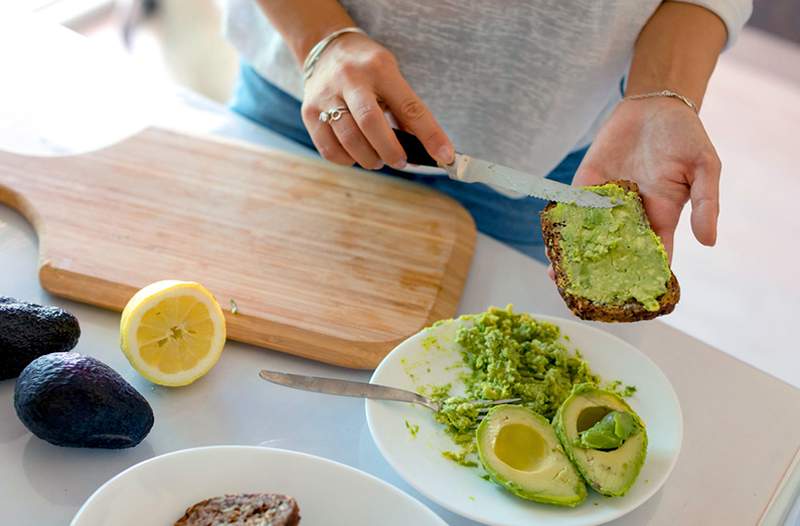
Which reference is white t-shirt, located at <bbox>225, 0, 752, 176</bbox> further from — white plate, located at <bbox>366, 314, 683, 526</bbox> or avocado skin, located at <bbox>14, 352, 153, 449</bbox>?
avocado skin, located at <bbox>14, 352, 153, 449</bbox>

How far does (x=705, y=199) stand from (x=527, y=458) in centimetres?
47

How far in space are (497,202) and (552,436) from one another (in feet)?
2.28

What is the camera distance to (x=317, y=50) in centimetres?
149

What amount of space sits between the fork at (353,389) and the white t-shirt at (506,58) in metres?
0.63

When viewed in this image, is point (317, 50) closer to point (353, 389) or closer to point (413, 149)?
point (413, 149)

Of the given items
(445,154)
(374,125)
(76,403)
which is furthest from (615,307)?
(76,403)

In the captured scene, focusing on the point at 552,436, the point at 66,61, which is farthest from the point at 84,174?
the point at 552,436

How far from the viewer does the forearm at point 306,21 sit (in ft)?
5.05

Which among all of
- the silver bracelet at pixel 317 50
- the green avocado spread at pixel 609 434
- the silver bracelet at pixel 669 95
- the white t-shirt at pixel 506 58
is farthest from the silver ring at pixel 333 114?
the green avocado spread at pixel 609 434

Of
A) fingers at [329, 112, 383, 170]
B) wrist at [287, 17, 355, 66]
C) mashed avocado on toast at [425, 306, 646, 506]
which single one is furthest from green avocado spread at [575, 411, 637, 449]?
wrist at [287, 17, 355, 66]

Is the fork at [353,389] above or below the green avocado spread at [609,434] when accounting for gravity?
below

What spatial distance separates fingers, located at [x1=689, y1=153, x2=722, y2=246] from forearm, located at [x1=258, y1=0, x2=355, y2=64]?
2.08 ft

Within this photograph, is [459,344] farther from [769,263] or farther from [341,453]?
[769,263]

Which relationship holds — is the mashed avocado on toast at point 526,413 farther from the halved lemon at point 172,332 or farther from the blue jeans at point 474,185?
the blue jeans at point 474,185
